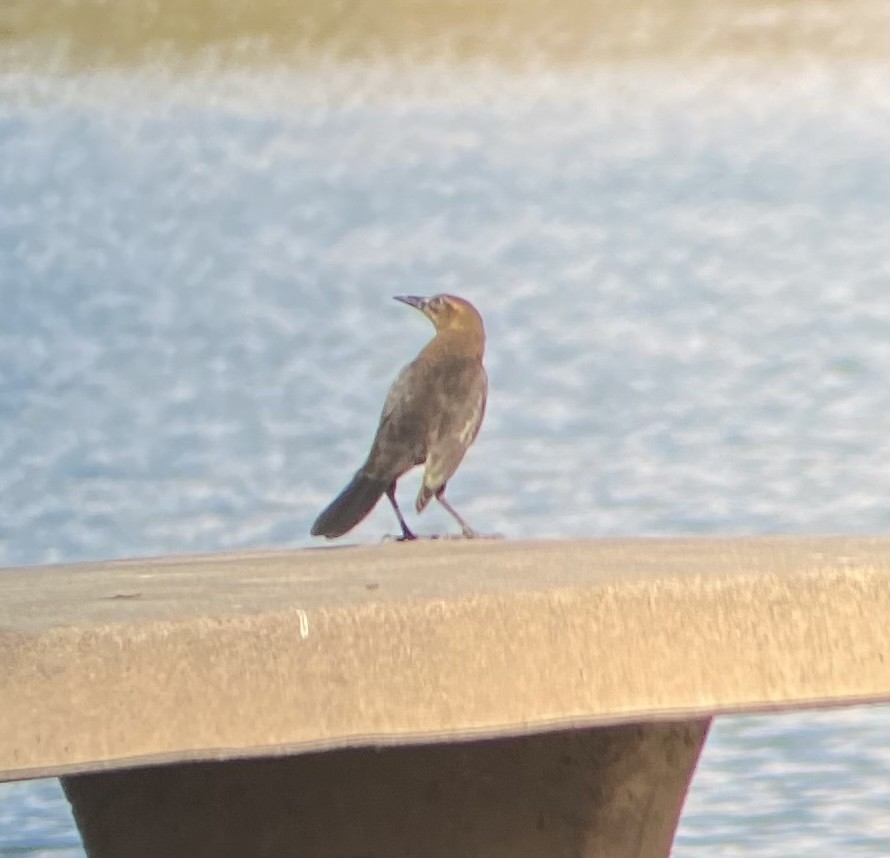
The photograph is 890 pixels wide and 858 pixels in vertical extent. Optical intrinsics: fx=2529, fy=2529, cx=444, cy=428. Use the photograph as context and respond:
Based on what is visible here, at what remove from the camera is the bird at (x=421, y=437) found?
3727 mm

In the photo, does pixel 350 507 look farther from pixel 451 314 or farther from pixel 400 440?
pixel 451 314

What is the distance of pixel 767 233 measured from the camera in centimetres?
1099

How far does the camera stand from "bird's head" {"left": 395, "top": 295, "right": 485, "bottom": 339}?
4.21 meters

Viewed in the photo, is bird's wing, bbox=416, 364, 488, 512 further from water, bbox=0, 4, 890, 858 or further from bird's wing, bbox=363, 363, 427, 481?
water, bbox=0, 4, 890, 858

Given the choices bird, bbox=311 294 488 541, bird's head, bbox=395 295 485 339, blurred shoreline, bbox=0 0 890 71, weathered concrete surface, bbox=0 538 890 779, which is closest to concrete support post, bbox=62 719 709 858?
weathered concrete surface, bbox=0 538 890 779

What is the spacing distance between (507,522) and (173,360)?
314 centimetres

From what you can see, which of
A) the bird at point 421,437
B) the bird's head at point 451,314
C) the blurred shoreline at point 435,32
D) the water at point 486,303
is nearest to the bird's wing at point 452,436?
the bird at point 421,437

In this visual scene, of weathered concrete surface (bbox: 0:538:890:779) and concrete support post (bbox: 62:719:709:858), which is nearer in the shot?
weathered concrete surface (bbox: 0:538:890:779)

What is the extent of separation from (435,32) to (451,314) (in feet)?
22.6

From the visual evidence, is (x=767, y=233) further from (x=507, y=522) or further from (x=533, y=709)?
(x=533, y=709)

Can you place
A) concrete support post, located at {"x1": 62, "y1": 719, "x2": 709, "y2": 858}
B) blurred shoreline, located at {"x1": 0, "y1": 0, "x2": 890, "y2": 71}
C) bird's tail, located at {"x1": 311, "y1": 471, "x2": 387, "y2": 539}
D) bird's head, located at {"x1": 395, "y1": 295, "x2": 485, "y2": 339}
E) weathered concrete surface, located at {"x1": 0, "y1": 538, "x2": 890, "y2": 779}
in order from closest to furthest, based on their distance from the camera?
weathered concrete surface, located at {"x1": 0, "y1": 538, "x2": 890, "y2": 779}
concrete support post, located at {"x1": 62, "y1": 719, "x2": 709, "y2": 858}
bird's tail, located at {"x1": 311, "y1": 471, "x2": 387, "y2": 539}
bird's head, located at {"x1": 395, "y1": 295, "x2": 485, "y2": 339}
blurred shoreline, located at {"x1": 0, "y1": 0, "x2": 890, "y2": 71}

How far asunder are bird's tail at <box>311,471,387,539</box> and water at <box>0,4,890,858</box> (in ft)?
2.11

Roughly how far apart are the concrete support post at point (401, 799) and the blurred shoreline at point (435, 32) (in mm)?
7221

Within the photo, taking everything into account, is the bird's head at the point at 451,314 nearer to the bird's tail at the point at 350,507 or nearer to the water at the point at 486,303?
the bird's tail at the point at 350,507
